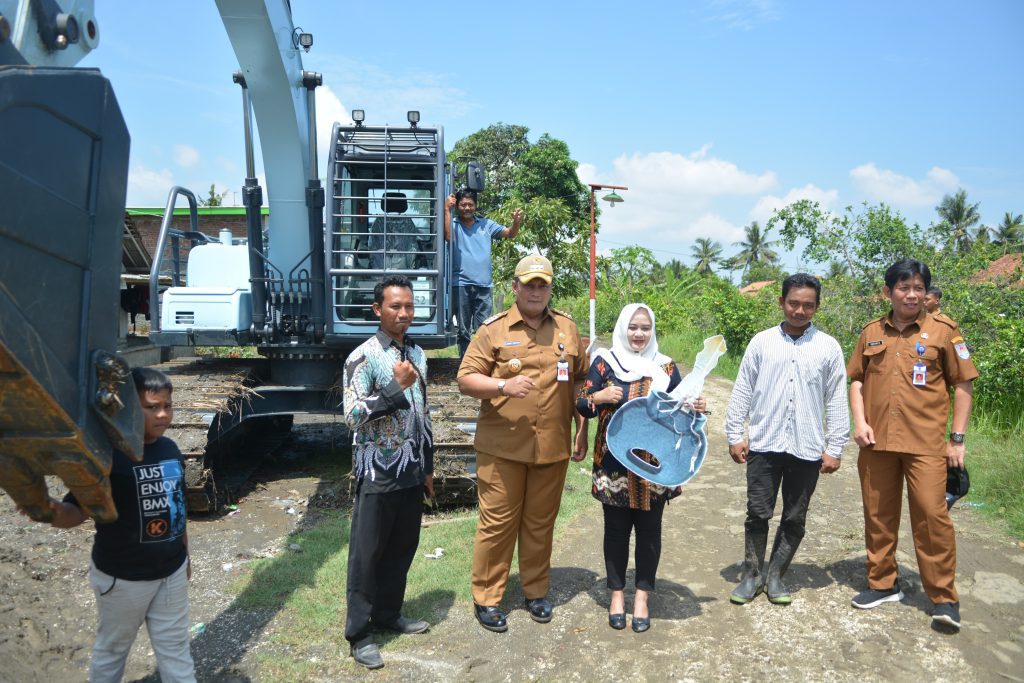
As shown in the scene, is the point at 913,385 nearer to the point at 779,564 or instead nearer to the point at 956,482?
the point at 956,482

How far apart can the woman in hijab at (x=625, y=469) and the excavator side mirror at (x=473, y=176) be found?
8.82 ft

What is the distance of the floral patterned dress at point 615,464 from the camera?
3.84 metres

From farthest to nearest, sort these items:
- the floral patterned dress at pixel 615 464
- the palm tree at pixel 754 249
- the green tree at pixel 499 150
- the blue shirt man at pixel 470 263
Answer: the palm tree at pixel 754 249 < the green tree at pixel 499 150 < the blue shirt man at pixel 470 263 < the floral patterned dress at pixel 615 464

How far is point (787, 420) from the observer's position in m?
4.14


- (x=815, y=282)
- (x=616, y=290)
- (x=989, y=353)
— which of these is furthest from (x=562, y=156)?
(x=815, y=282)

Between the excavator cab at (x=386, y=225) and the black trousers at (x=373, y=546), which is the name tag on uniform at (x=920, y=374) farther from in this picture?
the excavator cab at (x=386, y=225)

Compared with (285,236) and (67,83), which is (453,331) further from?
(67,83)

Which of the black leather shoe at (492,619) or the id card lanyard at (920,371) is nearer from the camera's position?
the black leather shoe at (492,619)

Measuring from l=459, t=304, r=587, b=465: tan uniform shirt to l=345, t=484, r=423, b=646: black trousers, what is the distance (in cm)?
50

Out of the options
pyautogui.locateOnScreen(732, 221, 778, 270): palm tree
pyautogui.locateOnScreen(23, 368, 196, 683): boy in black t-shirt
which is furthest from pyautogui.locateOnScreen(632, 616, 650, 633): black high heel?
pyautogui.locateOnScreen(732, 221, 778, 270): palm tree

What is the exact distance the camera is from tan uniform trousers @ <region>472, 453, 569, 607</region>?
3.94 m

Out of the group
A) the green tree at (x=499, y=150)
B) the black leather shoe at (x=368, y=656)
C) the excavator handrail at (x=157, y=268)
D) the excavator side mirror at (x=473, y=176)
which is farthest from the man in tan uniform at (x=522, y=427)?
the green tree at (x=499, y=150)

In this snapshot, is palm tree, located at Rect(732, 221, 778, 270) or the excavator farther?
palm tree, located at Rect(732, 221, 778, 270)

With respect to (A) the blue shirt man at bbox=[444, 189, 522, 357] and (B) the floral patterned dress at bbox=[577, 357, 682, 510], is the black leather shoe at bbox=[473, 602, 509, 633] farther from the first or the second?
(A) the blue shirt man at bbox=[444, 189, 522, 357]
